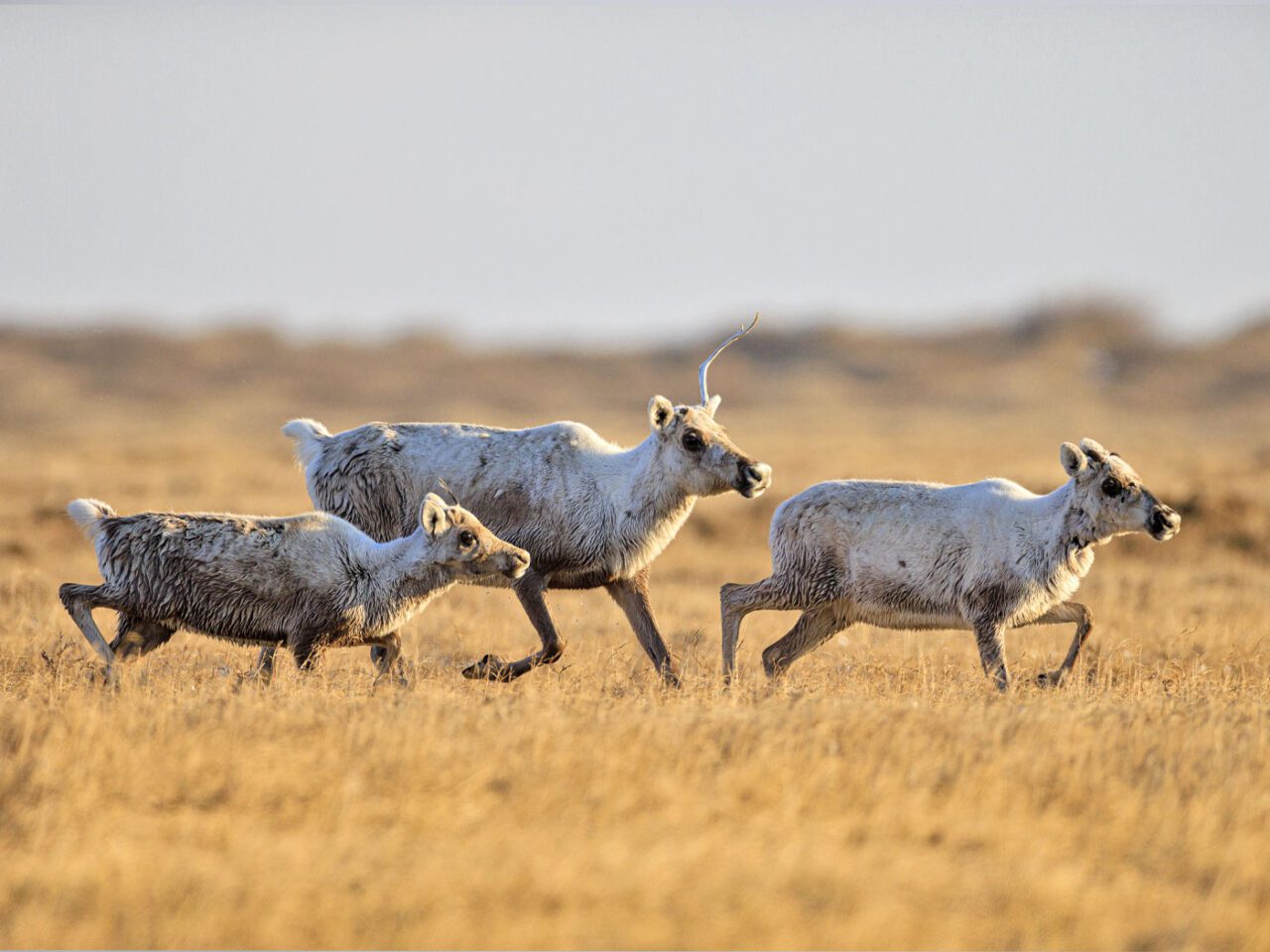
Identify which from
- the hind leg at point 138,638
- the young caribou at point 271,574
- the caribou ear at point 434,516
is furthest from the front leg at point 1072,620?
the hind leg at point 138,638

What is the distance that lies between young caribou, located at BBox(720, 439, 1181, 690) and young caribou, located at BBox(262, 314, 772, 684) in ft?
2.82

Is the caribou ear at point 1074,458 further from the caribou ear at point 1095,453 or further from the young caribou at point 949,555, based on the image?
the caribou ear at point 1095,453

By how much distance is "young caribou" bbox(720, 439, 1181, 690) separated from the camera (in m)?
11.8

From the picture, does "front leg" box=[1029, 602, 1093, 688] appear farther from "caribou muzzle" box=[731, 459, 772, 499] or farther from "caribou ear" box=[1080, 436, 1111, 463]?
"caribou muzzle" box=[731, 459, 772, 499]

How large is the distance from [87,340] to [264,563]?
97.1 metres

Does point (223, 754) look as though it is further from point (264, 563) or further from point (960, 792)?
point (960, 792)

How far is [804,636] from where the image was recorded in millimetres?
12359

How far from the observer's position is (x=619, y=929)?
6.15 metres

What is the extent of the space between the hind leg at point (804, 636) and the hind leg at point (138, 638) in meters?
4.56

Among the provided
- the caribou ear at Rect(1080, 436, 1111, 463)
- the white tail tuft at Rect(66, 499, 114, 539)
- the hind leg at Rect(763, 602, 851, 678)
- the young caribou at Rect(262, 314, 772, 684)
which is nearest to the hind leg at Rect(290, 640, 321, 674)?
the young caribou at Rect(262, 314, 772, 684)

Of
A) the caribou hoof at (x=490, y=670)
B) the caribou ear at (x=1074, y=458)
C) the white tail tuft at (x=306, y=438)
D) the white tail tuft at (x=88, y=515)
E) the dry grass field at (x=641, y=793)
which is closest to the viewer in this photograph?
the dry grass field at (x=641, y=793)

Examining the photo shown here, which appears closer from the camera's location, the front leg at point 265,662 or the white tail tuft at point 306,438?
the front leg at point 265,662

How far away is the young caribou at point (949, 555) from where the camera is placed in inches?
466

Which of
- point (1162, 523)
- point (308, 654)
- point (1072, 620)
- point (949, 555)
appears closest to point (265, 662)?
point (308, 654)
